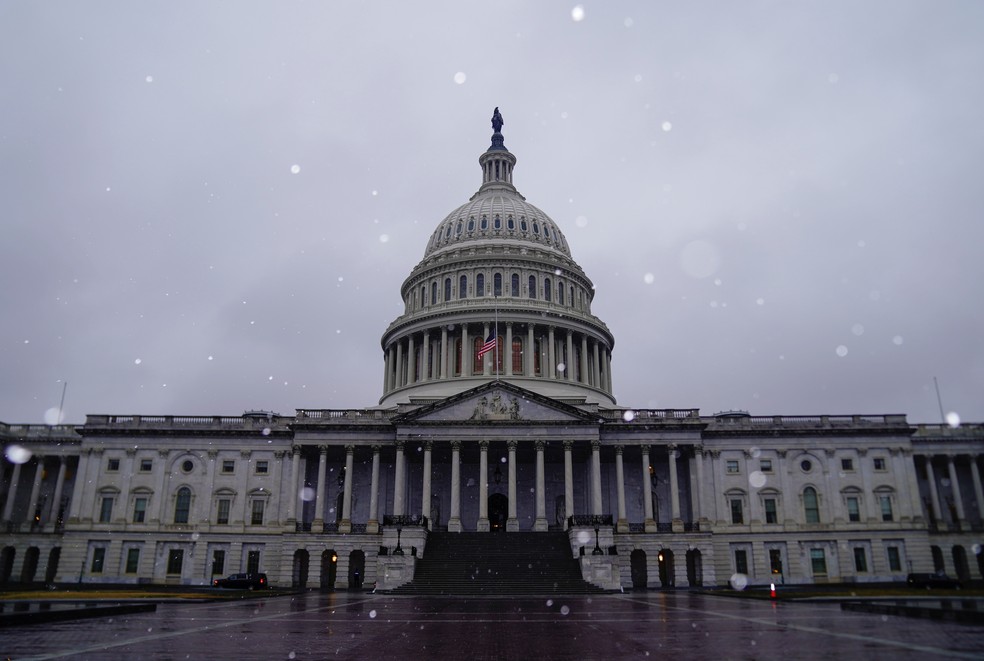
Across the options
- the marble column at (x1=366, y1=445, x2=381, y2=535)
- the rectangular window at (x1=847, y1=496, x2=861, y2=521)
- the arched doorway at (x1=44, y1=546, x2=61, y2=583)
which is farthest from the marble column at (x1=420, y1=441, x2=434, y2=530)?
the rectangular window at (x1=847, y1=496, x2=861, y2=521)

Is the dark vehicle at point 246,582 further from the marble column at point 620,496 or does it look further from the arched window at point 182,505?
the marble column at point 620,496

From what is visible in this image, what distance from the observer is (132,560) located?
2489 inches

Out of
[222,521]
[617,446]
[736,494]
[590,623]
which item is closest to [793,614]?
[590,623]

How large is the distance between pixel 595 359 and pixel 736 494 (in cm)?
2405

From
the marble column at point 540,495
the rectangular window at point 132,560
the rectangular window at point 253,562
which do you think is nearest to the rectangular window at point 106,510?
the rectangular window at point 132,560

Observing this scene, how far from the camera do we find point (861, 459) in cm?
6519

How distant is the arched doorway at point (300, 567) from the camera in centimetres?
6016

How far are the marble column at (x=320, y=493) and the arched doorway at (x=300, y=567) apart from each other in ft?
8.10

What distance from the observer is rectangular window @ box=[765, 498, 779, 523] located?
209 ft

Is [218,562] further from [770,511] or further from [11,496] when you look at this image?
[770,511]

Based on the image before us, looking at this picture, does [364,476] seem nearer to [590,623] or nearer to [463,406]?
[463,406]

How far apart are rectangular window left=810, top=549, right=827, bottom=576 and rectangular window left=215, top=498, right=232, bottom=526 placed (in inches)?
2004

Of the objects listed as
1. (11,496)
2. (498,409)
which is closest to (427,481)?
(498,409)

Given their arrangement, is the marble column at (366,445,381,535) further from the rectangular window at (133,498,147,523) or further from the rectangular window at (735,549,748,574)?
the rectangular window at (735,549,748,574)
